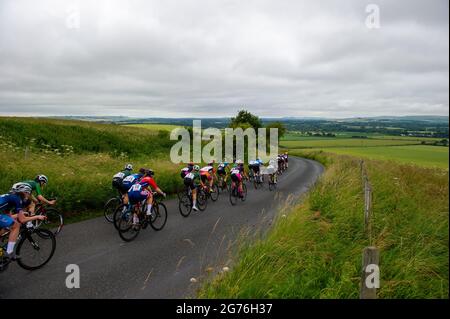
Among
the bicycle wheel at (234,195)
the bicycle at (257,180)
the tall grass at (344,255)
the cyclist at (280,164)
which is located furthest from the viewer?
the cyclist at (280,164)

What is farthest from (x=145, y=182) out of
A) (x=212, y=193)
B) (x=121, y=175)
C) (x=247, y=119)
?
(x=247, y=119)

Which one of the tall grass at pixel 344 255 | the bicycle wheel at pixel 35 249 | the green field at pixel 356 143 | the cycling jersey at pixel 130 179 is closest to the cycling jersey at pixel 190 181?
the cycling jersey at pixel 130 179

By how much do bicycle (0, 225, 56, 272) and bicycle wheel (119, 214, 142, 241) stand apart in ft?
5.67

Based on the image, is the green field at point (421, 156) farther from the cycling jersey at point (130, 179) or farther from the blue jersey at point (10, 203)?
the blue jersey at point (10, 203)

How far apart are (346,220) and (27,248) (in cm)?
706

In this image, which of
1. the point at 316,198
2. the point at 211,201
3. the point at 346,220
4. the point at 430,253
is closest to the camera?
the point at 430,253

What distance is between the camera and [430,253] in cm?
507

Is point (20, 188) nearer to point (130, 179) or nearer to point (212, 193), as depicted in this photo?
point (130, 179)

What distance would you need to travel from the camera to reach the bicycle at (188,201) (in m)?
10.6

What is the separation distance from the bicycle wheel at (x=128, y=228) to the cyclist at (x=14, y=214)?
2.16 meters

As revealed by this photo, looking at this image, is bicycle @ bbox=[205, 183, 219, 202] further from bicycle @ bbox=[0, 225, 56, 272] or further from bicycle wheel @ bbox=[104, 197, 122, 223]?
bicycle @ bbox=[0, 225, 56, 272]

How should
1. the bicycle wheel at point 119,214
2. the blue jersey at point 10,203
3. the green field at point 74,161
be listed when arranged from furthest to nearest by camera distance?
1. the green field at point 74,161
2. the bicycle wheel at point 119,214
3. the blue jersey at point 10,203
